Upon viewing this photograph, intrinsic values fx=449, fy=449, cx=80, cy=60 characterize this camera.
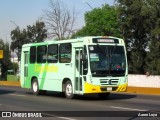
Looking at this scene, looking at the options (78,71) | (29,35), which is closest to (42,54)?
(78,71)

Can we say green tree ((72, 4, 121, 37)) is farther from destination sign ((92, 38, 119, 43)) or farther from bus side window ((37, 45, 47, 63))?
destination sign ((92, 38, 119, 43))

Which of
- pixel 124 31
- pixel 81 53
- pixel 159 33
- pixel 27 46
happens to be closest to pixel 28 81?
pixel 27 46

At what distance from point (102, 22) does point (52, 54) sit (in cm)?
3391

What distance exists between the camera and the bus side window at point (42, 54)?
2548 cm

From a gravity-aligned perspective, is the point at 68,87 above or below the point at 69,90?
above

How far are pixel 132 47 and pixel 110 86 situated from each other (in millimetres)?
31094

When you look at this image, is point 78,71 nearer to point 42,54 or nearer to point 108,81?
point 108,81

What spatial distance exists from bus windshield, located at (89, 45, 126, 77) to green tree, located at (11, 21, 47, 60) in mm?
67609

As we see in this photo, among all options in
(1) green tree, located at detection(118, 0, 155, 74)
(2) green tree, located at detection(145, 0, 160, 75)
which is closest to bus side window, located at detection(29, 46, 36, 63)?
(2) green tree, located at detection(145, 0, 160, 75)

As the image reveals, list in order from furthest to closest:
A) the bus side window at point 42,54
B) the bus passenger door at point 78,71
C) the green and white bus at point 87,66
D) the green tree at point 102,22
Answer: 1. the green tree at point 102,22
2. the bus side window at point 42,54
3. the bus passenger door at point 78,71
4. the green and white bus at point 87,66

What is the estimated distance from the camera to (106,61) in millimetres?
21500

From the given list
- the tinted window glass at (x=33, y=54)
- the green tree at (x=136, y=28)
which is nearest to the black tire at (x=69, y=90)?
the tinted window glass at (x=33, y=54)

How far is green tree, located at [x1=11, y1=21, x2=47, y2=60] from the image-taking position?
9012 centimetres

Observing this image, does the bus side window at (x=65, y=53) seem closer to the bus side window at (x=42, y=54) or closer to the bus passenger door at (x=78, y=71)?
the bus passenger door at (x=78, y=71)
